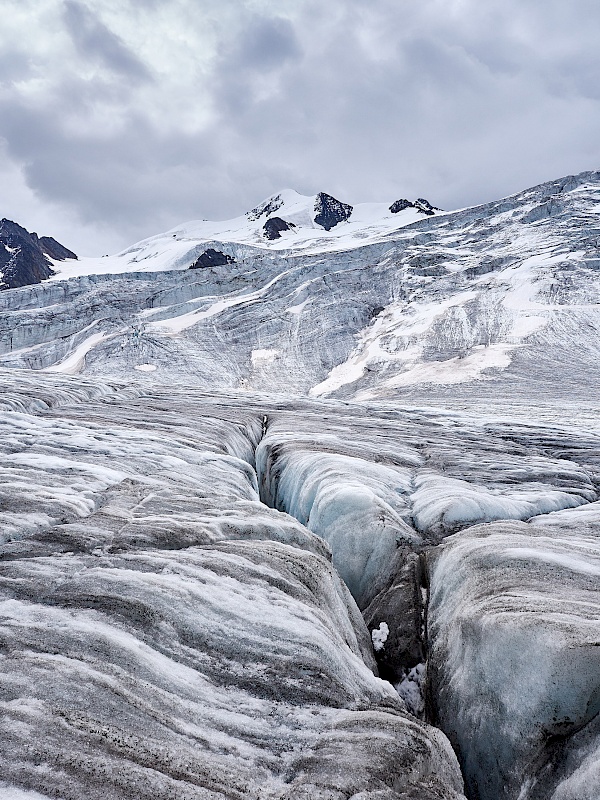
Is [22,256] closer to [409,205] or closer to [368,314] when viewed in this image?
[368,314]

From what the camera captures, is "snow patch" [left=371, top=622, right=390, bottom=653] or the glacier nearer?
the glacier

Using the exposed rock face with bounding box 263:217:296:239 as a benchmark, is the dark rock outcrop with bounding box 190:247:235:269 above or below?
below

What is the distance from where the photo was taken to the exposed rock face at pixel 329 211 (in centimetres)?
13975

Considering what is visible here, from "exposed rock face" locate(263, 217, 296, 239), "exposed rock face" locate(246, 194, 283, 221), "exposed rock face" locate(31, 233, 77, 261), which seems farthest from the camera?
"exposed rock face" locate(246, 194, 283, 221)

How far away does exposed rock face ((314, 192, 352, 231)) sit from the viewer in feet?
458

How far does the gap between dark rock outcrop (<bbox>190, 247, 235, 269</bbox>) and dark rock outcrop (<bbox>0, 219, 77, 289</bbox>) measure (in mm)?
39517

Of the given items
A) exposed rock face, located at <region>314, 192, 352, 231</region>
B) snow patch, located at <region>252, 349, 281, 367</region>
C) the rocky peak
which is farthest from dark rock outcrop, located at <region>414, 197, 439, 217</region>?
snow patch, located at <region>252, 349, 281, 367</region>

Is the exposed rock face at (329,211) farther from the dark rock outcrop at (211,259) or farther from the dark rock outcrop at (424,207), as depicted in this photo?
the dark rock outcrop at (211,259)

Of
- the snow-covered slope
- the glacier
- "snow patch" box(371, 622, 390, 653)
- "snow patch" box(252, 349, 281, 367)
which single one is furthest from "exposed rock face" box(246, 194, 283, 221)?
"snow patch" box(371, 622, 390, 653)

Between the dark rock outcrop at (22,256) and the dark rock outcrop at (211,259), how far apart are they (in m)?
39.5

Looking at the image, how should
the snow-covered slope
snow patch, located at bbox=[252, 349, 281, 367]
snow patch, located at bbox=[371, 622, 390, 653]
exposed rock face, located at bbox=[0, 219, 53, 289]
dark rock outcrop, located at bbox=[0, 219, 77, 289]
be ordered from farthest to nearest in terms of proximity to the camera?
dark rock outcrop, located at bbox=[0, 219, 77, 289]
exposed rock face, located at bbox=[0, 219, 53, 289]
the snow-covered slope
snow patch, located at bbox=[252, 349, 281, 367]
snow patch, located at bbox=[371, 622, 390, 653]

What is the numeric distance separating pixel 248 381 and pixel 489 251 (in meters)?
38.5

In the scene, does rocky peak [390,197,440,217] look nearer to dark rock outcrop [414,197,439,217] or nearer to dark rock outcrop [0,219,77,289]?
dark rock outcrop [414,197,439,217]

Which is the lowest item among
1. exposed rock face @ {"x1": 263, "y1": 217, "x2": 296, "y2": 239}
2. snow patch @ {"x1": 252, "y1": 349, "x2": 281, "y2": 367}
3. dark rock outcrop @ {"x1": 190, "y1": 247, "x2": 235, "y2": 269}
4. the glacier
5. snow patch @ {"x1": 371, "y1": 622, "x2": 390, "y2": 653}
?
snow patch @ {"x1": 371, "y1": 622, "x2": 390, "y2": 653}
